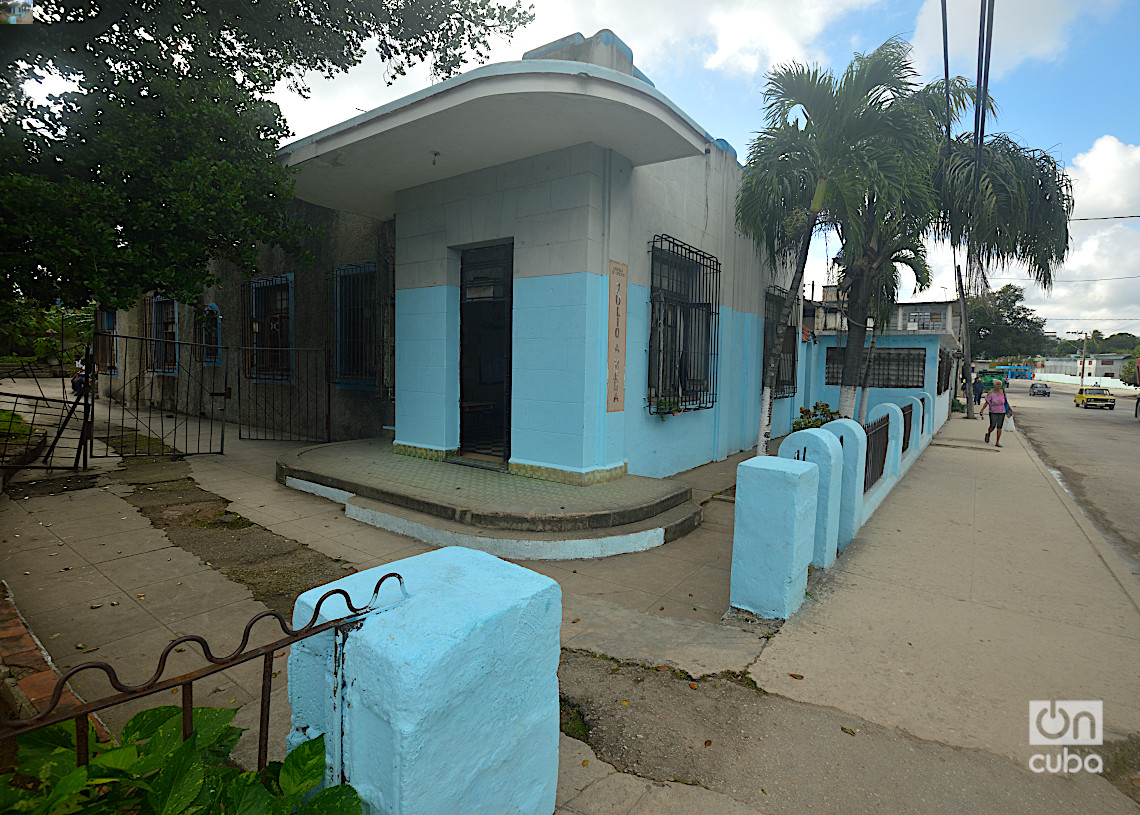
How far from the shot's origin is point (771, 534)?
3.68 m

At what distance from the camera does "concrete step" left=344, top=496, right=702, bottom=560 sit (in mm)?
4965

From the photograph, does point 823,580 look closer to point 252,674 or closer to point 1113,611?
point 1113,611

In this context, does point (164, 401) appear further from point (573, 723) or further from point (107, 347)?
point (573, 723)

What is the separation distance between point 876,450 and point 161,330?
1752cm

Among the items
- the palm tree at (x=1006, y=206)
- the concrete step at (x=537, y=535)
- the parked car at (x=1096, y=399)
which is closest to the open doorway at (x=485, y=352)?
the concrete step at (x=537, y=535)

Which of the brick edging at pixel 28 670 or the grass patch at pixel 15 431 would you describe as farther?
the grass patch at pixel 15 431

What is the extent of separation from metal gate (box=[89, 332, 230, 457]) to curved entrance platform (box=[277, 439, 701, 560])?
14.4 ft

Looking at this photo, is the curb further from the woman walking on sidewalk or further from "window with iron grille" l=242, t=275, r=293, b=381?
"window with iron grille" l=242, t=275, r=293, b=381

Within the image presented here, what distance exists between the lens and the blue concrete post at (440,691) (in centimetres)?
138

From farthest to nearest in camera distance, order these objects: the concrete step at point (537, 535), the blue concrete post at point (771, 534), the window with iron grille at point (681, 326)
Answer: the window with iron grille at point (681, 326), the concrete step at point (537, 535), the blue concrete post at point (771, 534)

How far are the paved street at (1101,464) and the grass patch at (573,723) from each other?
18.4ft

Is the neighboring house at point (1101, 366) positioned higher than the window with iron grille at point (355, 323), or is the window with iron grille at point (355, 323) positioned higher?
the neighboring house at point (1101, 366)

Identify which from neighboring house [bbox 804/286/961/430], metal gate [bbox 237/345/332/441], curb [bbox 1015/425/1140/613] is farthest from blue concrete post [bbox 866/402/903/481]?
metal gate [bbox 237/345/332/441]

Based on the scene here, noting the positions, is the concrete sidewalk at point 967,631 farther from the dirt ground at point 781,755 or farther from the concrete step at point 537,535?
the concrete step at point 537,535
